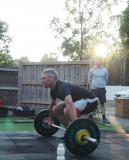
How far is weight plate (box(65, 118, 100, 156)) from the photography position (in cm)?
339

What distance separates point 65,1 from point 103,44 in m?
5.44

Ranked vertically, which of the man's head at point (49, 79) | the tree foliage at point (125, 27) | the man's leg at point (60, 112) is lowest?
the man's leg at point (60, 112)

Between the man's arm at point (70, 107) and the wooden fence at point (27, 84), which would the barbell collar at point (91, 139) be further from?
the wooden fence at point (27, 84)

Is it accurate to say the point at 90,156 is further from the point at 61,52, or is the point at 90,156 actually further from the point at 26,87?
the point at 61,52

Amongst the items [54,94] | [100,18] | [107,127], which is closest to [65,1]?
[100,18]

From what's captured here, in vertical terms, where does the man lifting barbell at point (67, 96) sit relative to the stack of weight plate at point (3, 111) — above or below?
above

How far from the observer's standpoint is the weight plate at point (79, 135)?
339 cm

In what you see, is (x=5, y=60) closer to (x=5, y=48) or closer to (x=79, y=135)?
(x=5, y=48)

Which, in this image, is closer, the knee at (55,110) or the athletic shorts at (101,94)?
the knee at (55,110)

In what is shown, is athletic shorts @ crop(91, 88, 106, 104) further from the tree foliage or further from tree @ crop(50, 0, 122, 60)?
tree @ crop(50, 0, 122, 60)

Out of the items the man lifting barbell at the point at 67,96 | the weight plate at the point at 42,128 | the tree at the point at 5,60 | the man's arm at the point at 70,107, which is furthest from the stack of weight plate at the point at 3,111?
the tree at the point at 5,60

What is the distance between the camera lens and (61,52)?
87.2ft

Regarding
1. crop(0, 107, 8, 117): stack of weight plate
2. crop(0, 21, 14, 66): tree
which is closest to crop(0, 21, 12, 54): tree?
crop(0, 21, 14, 66): tree

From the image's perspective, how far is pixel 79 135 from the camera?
3.44 meters
